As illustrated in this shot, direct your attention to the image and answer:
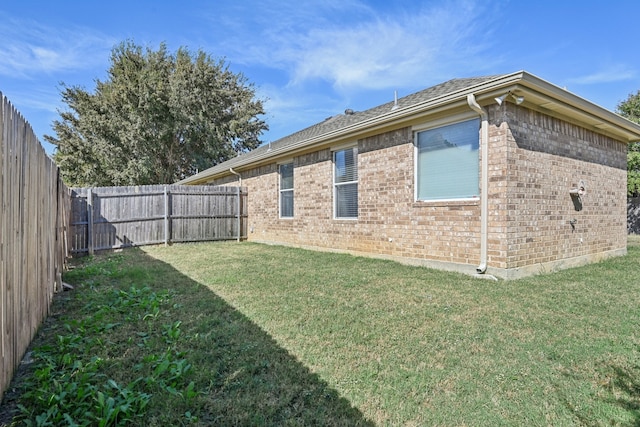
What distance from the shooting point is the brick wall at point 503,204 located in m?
5.14

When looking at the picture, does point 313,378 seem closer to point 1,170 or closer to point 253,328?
point 253,328

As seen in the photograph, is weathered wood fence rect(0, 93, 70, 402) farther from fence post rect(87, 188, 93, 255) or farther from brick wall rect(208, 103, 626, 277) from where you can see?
fence post rect(87, 188, 93, 255)

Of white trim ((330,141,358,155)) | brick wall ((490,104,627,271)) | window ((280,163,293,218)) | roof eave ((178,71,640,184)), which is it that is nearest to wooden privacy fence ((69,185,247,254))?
window ((280,163,293,218))

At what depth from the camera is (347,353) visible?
2777 millimetres

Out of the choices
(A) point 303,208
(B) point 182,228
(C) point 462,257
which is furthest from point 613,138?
(B) point 182,228

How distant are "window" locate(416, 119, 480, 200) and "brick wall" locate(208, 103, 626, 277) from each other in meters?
0.19

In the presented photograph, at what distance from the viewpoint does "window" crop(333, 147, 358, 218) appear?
7.82 m

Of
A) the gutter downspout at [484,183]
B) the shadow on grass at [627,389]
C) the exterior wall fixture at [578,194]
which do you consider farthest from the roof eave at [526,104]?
A: the shadow on grass at [627,389]

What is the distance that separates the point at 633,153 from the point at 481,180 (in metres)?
15.2

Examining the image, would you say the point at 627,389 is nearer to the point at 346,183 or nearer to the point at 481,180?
the point at 481,180

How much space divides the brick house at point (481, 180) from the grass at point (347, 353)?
1.01 m

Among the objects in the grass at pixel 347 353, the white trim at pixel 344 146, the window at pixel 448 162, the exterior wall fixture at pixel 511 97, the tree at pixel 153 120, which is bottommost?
the grass at pixel 347 353

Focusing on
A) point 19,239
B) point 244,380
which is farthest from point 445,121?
point 19,239

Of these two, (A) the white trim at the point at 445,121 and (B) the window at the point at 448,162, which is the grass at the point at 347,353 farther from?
(A) the white trim at the point at 445,121
